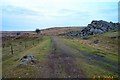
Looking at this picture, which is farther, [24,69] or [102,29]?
[102,29]

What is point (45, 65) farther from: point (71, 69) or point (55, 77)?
point (55, 77)

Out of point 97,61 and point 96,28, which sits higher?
point 96,28

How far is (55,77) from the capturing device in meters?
25.1

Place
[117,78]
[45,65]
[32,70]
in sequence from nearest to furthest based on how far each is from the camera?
[117,78]
[32,70]
[45,65]

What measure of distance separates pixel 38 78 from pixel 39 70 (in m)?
3.68

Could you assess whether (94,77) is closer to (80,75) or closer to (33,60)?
(80,75)

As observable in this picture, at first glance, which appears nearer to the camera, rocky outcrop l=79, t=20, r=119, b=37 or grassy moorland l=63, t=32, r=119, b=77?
grassy moorland l=63, t=32, r=119, b=77

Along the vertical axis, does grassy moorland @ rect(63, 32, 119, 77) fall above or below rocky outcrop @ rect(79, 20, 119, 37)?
below

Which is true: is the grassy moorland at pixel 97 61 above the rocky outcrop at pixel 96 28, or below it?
below

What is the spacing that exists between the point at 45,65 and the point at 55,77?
279 inches

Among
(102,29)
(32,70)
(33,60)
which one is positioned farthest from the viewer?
(102,29)

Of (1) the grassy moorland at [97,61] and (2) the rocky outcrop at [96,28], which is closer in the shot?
(1) the grassy moorland at [97,61]

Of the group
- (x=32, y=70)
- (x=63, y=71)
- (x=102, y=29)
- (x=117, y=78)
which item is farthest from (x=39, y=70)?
(x=102, y=29)

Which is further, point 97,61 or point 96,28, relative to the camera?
point 96,28
